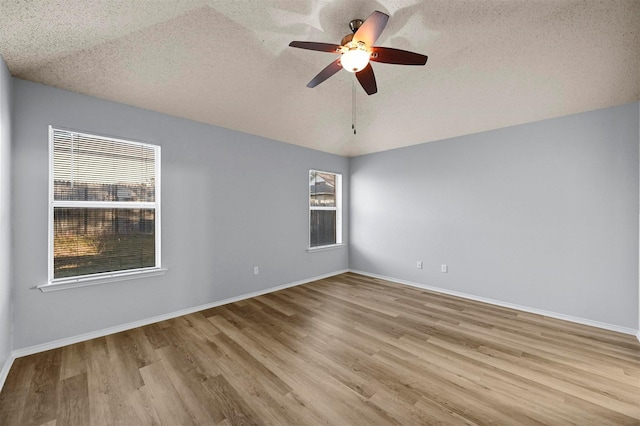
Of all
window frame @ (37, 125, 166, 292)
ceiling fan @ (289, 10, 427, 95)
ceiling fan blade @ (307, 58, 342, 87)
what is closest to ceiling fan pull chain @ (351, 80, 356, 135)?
ceiling fan blade @ (307, 58, 342, 87)

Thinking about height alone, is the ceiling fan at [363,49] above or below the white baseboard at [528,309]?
above

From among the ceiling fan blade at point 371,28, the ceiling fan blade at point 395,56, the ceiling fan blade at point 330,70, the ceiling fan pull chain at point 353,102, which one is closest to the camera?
the ceiling fan blade at point 371,28

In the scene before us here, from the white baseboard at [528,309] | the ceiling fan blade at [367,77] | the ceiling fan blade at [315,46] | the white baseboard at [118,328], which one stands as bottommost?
the white baseboard at [528,309]

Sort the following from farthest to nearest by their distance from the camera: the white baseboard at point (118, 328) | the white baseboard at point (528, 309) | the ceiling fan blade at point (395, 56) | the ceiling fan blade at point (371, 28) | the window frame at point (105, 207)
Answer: the white baseboard at point (528, 309) → the window frame at point (105, 207) → the white baseboard at point (118, 328) → the ceiling fan blade at point (395, 56) → the ceiling fan blade at point (371, 28)

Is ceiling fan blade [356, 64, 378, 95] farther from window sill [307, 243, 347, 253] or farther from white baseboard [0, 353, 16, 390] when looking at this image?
white baseboard [0, 353, 16, 390]

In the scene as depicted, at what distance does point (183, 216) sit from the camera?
3.20 metres

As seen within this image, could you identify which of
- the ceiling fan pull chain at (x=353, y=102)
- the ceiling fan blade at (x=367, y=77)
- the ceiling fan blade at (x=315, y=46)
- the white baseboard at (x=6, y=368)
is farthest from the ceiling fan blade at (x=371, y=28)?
the white baseboard at (x=6, y=368)

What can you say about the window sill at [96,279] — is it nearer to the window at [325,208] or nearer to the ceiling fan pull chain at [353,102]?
the window at [325,208]

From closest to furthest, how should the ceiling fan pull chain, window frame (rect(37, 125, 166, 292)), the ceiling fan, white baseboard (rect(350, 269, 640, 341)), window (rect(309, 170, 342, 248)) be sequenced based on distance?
the ceiling fan, window frame (rect(37, 125, 166, 292)), white baseboard (rect(350, 269, 640, 341)), the ceiling fan pull chain, window (rect(309, 170, 342, 248))

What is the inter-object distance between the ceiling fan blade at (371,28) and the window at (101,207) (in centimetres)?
267

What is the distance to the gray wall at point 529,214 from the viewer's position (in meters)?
2.78

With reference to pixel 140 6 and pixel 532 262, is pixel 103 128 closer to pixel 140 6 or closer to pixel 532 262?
pixel 140 6

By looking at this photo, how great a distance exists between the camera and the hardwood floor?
162 centimetres

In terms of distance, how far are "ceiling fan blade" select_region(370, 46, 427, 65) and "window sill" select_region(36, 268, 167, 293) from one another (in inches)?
123
